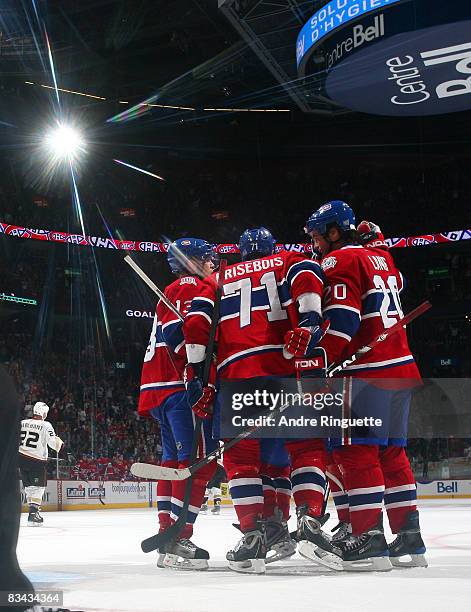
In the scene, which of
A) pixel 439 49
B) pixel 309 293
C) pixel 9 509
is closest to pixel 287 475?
pixel 309 293

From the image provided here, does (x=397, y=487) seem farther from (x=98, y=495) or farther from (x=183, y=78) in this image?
(x=183, y=78)

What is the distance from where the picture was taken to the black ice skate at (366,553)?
3359 mm

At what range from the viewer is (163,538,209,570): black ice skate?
3.66m

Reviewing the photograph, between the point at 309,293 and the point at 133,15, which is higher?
the point at 133,15

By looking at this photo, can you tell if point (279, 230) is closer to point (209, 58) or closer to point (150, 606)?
point (209, 58)

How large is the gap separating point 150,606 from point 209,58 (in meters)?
17.8

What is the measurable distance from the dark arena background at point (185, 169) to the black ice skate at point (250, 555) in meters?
4.45

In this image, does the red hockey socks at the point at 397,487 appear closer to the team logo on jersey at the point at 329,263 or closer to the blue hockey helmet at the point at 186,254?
the team logo on jersey at the point at 329,263

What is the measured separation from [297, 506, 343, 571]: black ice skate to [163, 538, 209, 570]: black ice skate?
518mm

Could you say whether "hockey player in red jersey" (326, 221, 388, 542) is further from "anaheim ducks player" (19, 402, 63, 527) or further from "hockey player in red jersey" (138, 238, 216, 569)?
"anaheim ducks player" (19, 402, 63, 527)

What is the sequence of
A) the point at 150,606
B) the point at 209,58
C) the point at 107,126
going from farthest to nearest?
1. the point at 107,126
2. the point at 209,58
3. the point at 150,606

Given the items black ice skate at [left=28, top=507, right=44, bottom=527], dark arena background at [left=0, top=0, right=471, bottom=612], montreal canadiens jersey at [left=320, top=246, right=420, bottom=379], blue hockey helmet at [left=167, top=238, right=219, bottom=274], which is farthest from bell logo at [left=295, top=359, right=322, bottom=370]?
black ice skate at [left=28, top=507, right=44, bottom=527]

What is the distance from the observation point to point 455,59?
12383 mm

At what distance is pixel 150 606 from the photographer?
7.82ft
